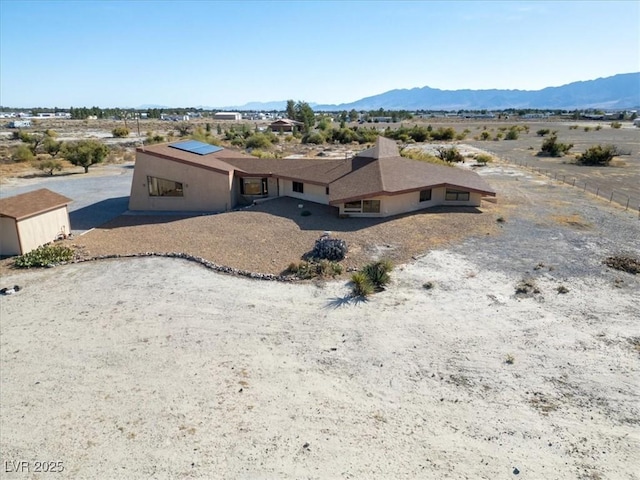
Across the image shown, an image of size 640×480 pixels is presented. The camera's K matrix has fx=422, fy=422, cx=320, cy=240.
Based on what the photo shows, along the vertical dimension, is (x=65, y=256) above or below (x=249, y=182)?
below

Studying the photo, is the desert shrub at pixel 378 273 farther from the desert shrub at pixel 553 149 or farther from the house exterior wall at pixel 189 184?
the desert shrub at pixel 553 149

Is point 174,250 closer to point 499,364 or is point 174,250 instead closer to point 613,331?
point 499,364

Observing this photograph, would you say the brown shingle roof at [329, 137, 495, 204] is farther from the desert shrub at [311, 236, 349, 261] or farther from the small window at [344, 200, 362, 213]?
the desert shrub at [311, 236, 349, 261]

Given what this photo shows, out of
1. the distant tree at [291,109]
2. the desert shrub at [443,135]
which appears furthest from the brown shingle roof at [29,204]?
the distant tree at [291,109]

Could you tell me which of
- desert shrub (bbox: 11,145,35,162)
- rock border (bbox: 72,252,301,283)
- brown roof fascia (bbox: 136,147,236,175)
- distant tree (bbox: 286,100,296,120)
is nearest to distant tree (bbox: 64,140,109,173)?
desert shrub (bbox: 11,145,35,162)

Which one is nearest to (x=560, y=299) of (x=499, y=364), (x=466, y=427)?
(x=499, y=364)

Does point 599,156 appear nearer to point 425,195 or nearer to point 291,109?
point 425,195

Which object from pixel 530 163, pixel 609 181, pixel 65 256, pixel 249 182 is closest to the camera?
pixel 65 256
